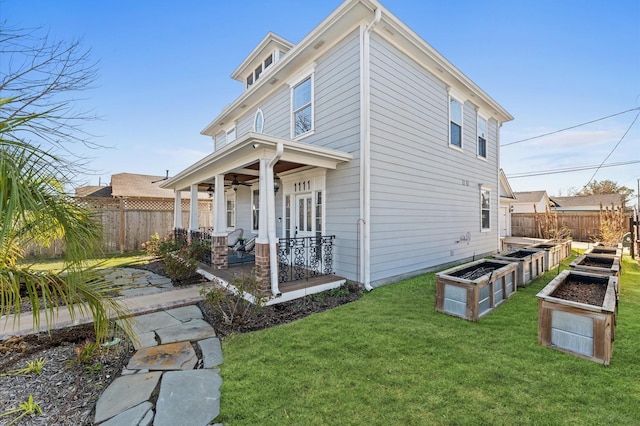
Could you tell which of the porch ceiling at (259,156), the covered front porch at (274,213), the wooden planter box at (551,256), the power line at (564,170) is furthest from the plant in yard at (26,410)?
the power line at (564,170)

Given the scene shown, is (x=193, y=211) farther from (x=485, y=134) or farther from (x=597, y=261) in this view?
(x=597, y=261)

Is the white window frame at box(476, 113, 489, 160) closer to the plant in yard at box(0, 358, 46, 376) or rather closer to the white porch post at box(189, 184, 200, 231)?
the white porch post at box(189, 184, 200, 231)

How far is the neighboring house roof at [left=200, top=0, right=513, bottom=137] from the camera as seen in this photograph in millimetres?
5734

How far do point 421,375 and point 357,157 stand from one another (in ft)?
14.5

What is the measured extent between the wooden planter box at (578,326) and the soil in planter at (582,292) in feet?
0.80

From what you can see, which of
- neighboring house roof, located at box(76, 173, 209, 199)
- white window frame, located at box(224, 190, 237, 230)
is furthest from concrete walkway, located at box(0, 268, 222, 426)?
neighboring house roof, located at box(76, 173, 209, 199)

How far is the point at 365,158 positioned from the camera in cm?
599

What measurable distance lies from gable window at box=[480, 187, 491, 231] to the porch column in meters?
9.13

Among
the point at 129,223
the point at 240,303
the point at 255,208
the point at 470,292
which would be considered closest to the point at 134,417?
the point at 240,303

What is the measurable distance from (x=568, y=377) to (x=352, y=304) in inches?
119

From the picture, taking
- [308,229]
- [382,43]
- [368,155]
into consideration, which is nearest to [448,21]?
[382,43]

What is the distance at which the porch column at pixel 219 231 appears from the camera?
703 cm

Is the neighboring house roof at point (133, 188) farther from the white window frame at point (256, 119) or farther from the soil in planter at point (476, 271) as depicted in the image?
the soil in planter at point (476, 271)

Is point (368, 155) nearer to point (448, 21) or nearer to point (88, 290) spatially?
point (88, 290)
